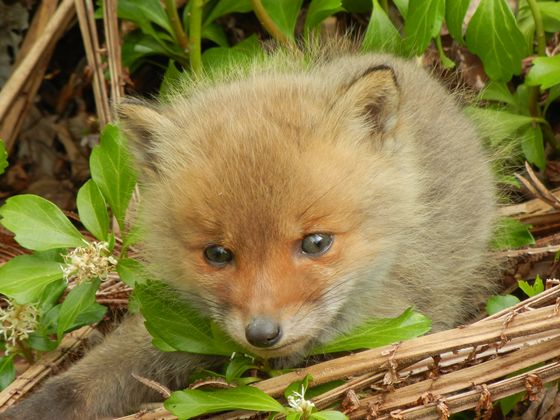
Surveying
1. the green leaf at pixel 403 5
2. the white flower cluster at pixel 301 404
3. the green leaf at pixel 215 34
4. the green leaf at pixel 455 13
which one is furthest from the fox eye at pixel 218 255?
the green leaf at pixel 215 34

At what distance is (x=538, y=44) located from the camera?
5.00 m

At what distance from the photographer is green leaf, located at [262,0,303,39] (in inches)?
202

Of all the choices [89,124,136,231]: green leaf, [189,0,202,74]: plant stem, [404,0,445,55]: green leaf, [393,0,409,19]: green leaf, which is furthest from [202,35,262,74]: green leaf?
[89,124,136,231]: green leaf

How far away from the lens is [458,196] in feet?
14.5

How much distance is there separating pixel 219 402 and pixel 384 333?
0.71m

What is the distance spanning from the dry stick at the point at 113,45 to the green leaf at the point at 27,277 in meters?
1.40

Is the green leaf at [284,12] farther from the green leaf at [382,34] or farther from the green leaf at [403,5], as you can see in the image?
the green leaf at [403,5]

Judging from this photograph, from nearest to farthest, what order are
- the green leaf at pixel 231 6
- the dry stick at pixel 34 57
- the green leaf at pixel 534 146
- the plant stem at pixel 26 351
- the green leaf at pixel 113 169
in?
the green leaf at pixel 113 169 < the plant stem at pixel 26 351 < the green leaf at pixel 534 146 < the green leaf at pixel 231 6 < the dry stick at pixel 34 57

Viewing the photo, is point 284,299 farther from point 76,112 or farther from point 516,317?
point 76,112

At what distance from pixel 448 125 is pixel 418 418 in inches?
66.4

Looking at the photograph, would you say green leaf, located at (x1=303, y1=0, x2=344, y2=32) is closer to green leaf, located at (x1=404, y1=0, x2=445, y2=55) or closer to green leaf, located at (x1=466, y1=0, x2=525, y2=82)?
green leaf, located at (x1=404, y1=0, x2=445, y2=55)

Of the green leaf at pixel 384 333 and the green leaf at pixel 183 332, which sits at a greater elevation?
the green leaf at pixel 384 333

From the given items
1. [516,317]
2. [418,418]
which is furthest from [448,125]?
[418,418]

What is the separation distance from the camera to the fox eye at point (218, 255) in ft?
11.3
